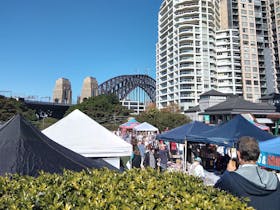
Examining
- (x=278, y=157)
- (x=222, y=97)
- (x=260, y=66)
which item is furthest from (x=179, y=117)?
(x=260, y=66)

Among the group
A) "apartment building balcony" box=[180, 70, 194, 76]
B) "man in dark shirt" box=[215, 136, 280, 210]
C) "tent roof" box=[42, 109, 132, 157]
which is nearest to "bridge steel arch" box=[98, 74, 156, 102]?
"apartment building balcony" box=[180, 70, 194, 76]

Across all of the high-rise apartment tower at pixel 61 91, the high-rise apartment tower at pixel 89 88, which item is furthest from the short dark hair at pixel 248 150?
the high-rise apartment tower at pixel 61 91

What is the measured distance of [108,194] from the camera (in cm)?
200

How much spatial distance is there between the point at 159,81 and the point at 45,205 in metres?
75.6

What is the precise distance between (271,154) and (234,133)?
9.96ft

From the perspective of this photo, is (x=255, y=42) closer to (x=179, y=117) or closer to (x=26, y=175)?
(x=179, y=117)

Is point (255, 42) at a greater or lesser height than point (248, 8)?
lesser

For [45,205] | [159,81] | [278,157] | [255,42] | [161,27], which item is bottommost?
[278,157]

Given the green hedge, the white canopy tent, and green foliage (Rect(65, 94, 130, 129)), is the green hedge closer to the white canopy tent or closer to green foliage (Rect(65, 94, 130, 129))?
the white canopy tent

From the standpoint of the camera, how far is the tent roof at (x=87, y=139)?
16.8ft

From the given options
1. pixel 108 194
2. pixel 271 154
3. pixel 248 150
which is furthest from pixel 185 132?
pixel 108 194

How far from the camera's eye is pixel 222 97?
47031 mm

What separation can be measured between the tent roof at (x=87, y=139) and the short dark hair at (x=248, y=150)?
3378 mm

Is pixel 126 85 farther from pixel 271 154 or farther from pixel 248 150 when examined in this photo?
pixel 248 150
